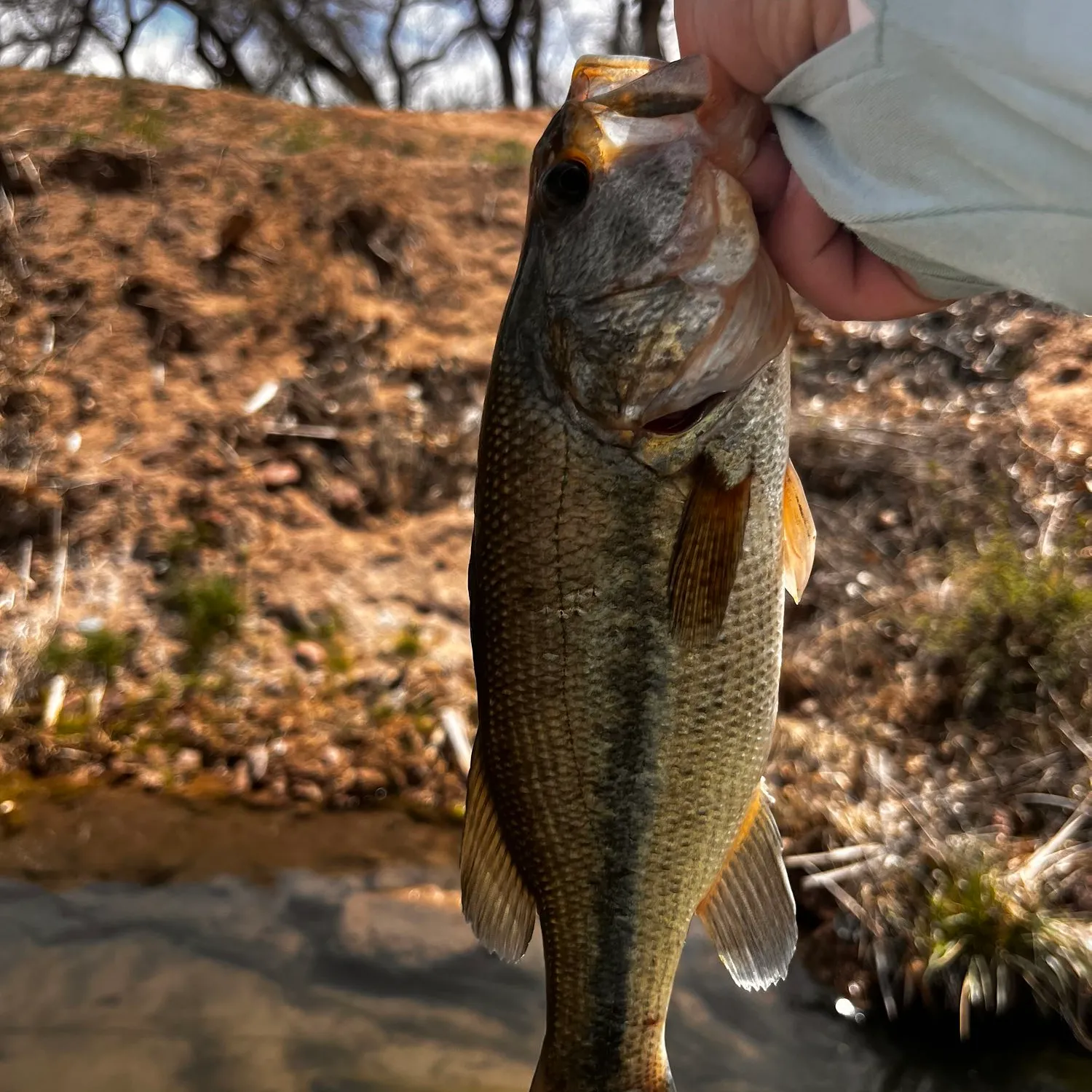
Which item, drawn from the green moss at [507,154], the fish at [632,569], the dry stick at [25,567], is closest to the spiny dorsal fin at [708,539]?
the fish at [632,569]

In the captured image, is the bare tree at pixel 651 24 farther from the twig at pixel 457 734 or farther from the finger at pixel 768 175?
the finger at pixel 768 175

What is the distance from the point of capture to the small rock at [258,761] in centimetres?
427

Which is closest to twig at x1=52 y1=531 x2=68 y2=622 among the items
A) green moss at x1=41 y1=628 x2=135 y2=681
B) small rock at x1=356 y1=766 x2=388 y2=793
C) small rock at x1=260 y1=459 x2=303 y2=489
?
green moss at x1=41 y1=628 x2=135 y2=681

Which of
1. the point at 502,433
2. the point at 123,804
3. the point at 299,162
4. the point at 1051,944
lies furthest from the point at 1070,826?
the point at 299,162

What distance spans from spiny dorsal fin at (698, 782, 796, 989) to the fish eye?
3.89 feet

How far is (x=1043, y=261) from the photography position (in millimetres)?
1358

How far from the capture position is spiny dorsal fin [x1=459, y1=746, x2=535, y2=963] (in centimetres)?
185

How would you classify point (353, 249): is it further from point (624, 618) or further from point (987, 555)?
point (624, 618)

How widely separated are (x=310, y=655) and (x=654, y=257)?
3804mm

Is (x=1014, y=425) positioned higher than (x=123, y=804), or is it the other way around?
(x=1014, y=425)

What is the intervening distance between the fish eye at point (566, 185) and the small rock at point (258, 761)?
341 centimetres

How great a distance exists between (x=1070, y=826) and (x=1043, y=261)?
9.01ft

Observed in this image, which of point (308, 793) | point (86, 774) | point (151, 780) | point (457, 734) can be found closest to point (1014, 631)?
point (457, 734)

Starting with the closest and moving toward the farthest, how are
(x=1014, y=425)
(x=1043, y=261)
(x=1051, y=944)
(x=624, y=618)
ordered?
(x=1043, y=261) < (x=624, y=618) < (x=1051, y=944) < (x=1014, y=425)
